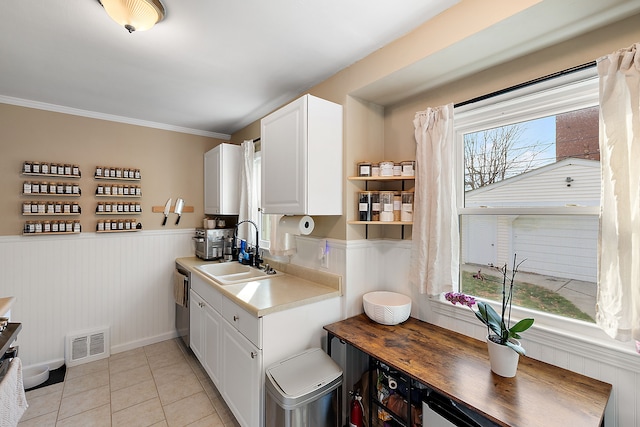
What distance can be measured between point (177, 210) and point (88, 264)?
97 centimetres

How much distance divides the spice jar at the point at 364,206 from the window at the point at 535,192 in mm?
574

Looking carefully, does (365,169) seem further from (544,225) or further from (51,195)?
Answer: (51,195)

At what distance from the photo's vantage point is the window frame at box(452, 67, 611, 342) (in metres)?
1.25

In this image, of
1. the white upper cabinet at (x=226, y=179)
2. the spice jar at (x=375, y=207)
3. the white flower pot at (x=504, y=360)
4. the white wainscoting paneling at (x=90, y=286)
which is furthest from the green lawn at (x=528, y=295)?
the white wainscoting paneling at (x=90, y=286)

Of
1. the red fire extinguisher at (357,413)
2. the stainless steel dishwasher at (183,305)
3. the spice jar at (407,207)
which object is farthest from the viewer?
the stainless steel dishwasher at (183,305)

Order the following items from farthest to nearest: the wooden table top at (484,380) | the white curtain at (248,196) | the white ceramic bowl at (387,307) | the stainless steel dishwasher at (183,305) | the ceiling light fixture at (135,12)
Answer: the white curtain at (248,196), the stainless steel dishwasher at (183,305), the white ceramic bowl at (387,307), the ceiling light fixture at (135,12), the wooden table top at (484,380)

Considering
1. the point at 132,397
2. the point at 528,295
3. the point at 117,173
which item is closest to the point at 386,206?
the point at 528,295

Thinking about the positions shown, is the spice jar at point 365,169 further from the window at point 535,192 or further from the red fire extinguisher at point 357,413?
the red fire extinguisher at point 357,413

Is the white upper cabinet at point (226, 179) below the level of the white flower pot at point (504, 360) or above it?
above

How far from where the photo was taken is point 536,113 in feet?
4.66

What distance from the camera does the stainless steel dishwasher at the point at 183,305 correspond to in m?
2.72

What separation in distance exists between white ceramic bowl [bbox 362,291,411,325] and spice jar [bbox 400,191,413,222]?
21.5 inches

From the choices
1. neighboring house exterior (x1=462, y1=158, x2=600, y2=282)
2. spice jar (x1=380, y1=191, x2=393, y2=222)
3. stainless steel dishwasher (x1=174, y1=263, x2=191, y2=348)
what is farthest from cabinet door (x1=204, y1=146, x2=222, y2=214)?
neighboring house exterior (x1=462, y1=158, x2=600, y2=282)

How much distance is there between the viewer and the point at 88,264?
Result: 2711 mm
